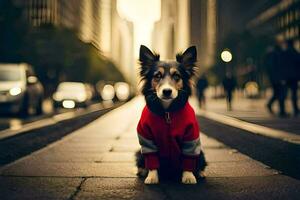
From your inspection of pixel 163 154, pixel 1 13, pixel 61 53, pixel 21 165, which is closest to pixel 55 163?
pixel 21 165

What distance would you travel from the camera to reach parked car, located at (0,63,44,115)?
18.4 metres

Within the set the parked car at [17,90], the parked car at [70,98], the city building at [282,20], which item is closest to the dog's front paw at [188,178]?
the parked car at [17,90]

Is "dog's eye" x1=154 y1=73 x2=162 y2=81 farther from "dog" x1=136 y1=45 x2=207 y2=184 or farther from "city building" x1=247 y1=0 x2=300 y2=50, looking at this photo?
"city building" x1=247 y1=0 x2=300 y2=50

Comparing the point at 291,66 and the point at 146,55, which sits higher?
the point at 291,66

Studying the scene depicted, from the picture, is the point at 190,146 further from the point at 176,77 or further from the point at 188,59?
the point at 188,59

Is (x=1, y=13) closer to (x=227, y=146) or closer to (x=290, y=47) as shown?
(x=290, y=47)

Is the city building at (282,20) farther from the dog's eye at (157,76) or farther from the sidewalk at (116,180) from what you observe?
the dog's eye at (157,76)

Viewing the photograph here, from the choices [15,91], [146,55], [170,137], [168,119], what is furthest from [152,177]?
[15,91]

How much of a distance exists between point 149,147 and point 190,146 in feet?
1.33

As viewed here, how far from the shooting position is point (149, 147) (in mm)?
5227

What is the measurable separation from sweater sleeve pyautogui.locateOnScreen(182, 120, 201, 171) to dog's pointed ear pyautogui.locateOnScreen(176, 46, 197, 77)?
561 mm

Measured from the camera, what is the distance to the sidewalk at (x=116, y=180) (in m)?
4.78

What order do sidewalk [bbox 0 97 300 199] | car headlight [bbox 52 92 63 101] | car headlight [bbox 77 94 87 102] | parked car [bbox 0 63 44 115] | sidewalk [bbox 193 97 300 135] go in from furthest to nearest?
car headlight [bbox 77 94 87 102], car headlight [bbox 52 92 63 101], parked car [bbox 0 63 44 115], sidewalk [bbox 193 97 300 135], sidewalk [bbox 0 97 300 199]

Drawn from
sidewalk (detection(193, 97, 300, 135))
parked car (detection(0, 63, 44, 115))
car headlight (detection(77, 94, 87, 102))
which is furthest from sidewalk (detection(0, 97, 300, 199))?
car headlight (detection(77, 94, 87, 102))
